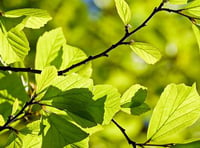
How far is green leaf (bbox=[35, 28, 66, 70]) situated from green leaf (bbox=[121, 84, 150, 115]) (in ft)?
0.65

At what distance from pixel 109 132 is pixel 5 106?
1349mm

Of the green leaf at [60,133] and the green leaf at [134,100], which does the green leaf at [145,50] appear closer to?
the green leaf at [134,100]

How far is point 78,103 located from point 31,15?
204 mm

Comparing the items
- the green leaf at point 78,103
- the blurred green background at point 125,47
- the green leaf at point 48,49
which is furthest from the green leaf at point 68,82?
the blurred green background at point 125,47

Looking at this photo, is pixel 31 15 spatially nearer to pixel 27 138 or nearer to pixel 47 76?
pixel 47 76

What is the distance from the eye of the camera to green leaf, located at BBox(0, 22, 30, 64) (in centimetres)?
94

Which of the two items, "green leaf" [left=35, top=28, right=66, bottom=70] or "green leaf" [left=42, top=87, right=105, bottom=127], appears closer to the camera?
"green leaf" [left=42, top=87, right=105, bottom=127]

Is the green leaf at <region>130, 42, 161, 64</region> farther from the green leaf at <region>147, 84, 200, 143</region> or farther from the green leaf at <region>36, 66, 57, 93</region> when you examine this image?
the green leaf at <region>36, 66, 57, 93</region>

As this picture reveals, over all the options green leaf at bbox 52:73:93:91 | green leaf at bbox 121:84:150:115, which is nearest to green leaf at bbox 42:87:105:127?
green leaf at bbox 52:73:93:91

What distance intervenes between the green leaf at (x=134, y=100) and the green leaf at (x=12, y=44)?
0.24 m

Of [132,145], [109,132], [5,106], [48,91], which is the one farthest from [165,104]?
[109,132]

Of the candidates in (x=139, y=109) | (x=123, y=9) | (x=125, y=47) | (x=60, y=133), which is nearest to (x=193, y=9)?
(x=123, y=9)

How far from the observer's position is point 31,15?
3.07 ft

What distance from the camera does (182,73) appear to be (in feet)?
9.02
